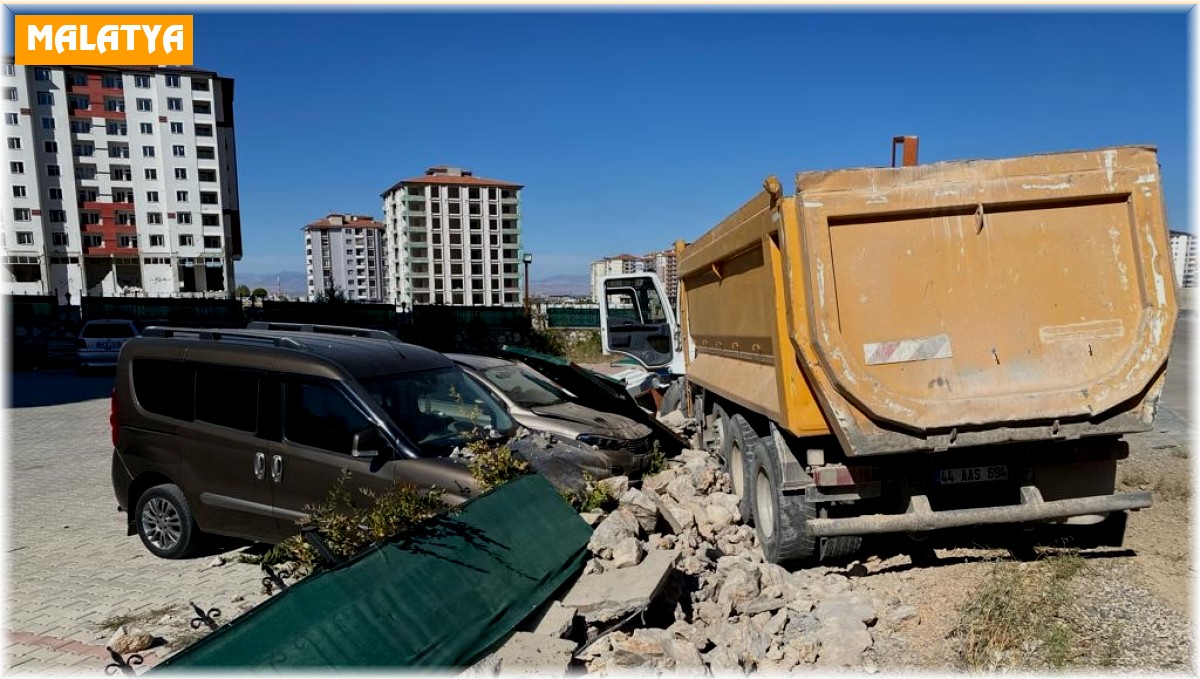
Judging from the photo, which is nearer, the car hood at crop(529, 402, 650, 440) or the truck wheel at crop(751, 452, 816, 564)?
the truck wheel at crop(751, 452, 816, 564)

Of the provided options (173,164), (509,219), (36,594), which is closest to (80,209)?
(173,164)

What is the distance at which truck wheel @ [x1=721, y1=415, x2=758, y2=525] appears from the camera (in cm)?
593

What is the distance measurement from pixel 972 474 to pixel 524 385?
488 cm

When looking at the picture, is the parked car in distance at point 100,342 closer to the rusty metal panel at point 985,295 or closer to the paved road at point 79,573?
the paved road at point 79,573

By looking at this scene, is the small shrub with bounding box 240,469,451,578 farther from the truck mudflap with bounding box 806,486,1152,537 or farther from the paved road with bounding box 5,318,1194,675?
the truck mudflap with bounding box 806,486,1152,537

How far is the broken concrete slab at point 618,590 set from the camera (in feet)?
11.2

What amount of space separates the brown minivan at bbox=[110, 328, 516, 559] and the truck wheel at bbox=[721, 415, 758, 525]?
1.99m

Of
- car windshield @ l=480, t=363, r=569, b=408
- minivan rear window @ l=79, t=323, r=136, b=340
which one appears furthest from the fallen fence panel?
minivan rear window @ l=79, t=323, r=136, b=340

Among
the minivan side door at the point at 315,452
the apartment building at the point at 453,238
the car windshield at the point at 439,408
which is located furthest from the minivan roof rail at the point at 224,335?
the apartment building at the point at 453,238

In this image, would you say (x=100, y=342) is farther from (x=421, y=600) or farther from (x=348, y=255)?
(x=348, y=255)

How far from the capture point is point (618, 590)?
142 inches

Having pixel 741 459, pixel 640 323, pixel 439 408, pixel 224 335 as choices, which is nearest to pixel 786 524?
pixel 741 459

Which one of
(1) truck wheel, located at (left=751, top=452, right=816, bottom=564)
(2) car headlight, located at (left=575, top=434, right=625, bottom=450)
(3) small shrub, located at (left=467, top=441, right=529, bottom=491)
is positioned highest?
(3) small shrub, located at (left=467, top=441, right=529, bottom=491)

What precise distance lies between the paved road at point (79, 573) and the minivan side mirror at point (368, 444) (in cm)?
110
